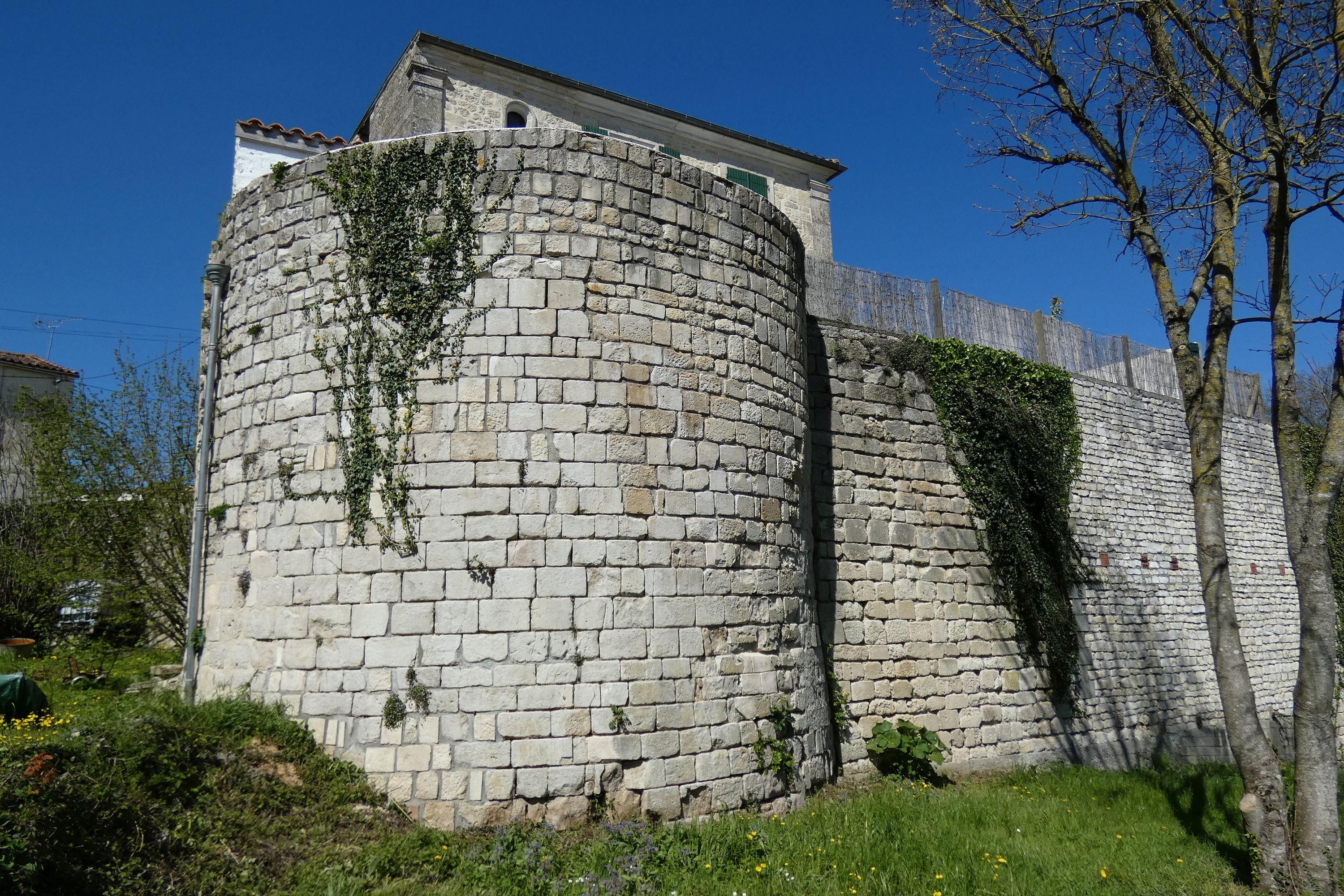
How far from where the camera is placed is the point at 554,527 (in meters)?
6.37

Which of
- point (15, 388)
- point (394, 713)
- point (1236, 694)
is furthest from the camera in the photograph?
point (15, 388)

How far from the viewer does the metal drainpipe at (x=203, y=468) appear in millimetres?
7227

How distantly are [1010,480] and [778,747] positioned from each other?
5.56m

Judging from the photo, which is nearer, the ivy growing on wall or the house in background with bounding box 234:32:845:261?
the ivy growing on wall

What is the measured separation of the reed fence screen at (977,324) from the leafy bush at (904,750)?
455 centimetres

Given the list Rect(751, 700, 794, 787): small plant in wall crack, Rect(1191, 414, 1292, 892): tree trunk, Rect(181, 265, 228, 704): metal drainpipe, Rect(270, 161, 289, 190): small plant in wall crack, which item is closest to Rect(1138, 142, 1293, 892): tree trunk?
Rect(1191, 414, 1292, 892): tree trunk

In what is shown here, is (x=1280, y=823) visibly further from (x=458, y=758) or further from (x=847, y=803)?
(x=458, y=758)

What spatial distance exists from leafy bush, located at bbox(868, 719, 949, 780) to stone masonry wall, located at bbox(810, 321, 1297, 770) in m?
0.19

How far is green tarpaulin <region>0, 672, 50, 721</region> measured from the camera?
6.86 meters

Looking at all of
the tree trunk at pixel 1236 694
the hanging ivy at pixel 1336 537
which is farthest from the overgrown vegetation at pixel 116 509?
the hanging ivy at pixel 1336 537

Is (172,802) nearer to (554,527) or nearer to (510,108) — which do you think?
(554,527)

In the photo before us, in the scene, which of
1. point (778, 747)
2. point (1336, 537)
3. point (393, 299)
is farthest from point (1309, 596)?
point (1336, 537)

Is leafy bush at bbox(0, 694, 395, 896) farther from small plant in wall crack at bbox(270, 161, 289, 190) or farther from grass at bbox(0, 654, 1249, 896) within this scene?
small plant in wall crack at bbox(270, 161, 289, 190)

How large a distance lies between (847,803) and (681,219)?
5.17 metres
